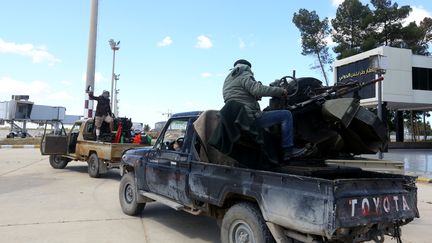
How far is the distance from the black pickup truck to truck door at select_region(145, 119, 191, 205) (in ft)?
0.05

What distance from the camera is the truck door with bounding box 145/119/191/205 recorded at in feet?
20.0

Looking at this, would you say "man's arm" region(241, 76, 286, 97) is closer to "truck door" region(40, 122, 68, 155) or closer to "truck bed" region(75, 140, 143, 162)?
"truck bed" region(75, 140, 143, 162)

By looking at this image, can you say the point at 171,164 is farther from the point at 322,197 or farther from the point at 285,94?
the point at 322,197

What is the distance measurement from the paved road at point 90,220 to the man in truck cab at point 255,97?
1.99m

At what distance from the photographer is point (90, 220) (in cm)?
737

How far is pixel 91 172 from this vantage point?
13.4 m

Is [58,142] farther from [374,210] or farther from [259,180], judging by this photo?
[374,210]

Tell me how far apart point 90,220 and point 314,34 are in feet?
137

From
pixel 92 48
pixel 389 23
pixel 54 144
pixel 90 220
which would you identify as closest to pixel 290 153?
pixel 90 220

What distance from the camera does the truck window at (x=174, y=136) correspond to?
657 cm

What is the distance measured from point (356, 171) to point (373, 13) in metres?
39.1

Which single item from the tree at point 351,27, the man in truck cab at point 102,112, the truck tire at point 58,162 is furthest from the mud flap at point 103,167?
the tree at point 351,27

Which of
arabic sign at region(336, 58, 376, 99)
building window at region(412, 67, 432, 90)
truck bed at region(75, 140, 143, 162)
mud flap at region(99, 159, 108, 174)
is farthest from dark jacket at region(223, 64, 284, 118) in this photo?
building window at region(412, 67, 432, 90)

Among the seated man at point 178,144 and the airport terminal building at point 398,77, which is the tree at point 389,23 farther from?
the seated man at point 178,144
